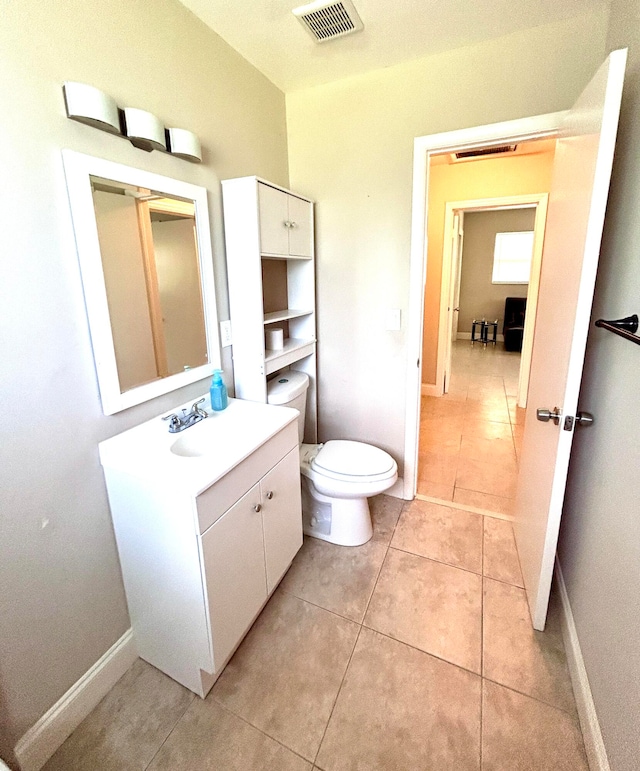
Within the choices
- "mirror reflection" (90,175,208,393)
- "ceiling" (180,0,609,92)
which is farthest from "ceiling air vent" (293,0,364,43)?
"mirror reflection" (90,175,208,393)

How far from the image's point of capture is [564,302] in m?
1.34

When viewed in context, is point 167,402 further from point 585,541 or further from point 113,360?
point 585,541

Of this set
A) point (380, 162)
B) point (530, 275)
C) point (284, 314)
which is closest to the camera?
point (380, 162)

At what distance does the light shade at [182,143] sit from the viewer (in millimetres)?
1385

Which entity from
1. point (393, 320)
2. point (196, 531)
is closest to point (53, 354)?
point (196, 531)

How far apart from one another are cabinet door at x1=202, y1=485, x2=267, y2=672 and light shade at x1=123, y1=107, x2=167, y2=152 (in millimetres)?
1233

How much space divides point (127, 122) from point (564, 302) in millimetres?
1590

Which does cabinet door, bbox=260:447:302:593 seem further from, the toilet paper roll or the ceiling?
the ceiling

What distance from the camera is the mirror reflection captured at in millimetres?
1249

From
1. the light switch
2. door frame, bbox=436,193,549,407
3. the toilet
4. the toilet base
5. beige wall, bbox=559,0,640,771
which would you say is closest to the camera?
beige wall, bbox=559,0,640,771

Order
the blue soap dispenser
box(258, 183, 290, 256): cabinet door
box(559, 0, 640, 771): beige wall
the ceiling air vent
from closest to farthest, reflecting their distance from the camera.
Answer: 1. box(559, 0, 640, 771): beige wall
2. the ceiling air vent
3. the blue soap dispenser
4. box(258, 183, 290, 256): cabinet door

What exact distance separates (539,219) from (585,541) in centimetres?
327

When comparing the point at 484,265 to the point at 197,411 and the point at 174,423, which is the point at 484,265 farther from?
the point at 174,423

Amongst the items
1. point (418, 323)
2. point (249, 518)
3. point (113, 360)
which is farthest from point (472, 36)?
point (249, 518)
